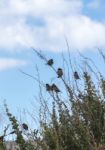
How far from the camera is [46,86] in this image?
6.75 meters

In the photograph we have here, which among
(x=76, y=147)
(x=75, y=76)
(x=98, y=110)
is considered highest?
(x=75, y=76)

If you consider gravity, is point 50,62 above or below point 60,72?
above

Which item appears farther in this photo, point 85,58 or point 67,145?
point 85,58

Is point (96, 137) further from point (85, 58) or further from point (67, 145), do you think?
point (85, 58)

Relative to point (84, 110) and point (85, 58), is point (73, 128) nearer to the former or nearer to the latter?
point (84, 110)

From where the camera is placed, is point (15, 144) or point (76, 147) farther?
point (15, 144)

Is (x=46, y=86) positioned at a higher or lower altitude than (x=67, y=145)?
higher

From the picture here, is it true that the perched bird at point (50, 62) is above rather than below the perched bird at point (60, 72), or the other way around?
above

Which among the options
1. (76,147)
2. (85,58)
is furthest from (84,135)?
(85,58)

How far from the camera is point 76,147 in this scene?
6469 millimetres

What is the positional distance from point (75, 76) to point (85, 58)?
0.31 m

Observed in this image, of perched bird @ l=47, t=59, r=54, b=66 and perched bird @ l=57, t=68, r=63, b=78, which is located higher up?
perched bird @ l=47, t=59, r=54, b=66

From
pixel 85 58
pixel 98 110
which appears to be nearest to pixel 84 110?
pixel 98 110

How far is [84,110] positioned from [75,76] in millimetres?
489
